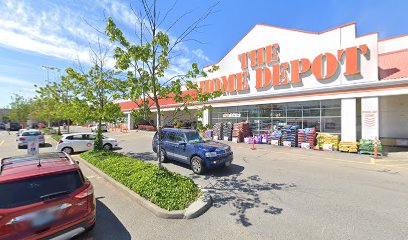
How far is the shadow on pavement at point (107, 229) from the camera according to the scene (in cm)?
365

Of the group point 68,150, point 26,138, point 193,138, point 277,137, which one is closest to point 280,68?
point 277,137

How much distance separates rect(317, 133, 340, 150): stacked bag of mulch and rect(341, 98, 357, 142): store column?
1.75 ft

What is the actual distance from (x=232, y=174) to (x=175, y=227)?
13.5ft

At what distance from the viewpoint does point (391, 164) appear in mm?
9016

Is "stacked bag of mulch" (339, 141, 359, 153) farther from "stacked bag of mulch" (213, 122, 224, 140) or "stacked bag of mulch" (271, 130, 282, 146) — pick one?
"stacked bag of mulch" (213, 122, 224, 140)

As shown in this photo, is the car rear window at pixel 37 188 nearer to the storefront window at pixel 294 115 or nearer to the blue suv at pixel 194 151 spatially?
the blue suv at pixel 194 151

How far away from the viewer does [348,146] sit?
464 inches

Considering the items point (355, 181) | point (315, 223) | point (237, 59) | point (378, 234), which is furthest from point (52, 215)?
point (237, 59)

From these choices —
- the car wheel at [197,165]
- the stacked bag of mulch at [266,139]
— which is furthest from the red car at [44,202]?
the stacked bag of mulch at [266,139]

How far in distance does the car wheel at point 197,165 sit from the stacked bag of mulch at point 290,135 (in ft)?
31.3

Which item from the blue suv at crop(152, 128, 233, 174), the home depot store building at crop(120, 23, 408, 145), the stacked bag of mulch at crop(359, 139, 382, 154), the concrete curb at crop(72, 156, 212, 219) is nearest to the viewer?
the concrete curb at crop(72, 156, 212, 219)

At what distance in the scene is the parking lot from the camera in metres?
3.71

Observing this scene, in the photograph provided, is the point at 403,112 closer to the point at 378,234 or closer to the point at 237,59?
the point at 237,59

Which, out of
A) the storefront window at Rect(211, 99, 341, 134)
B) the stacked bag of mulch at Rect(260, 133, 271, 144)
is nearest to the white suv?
the stacked bag of mulch at Rect(260, 133, 271, 144)
